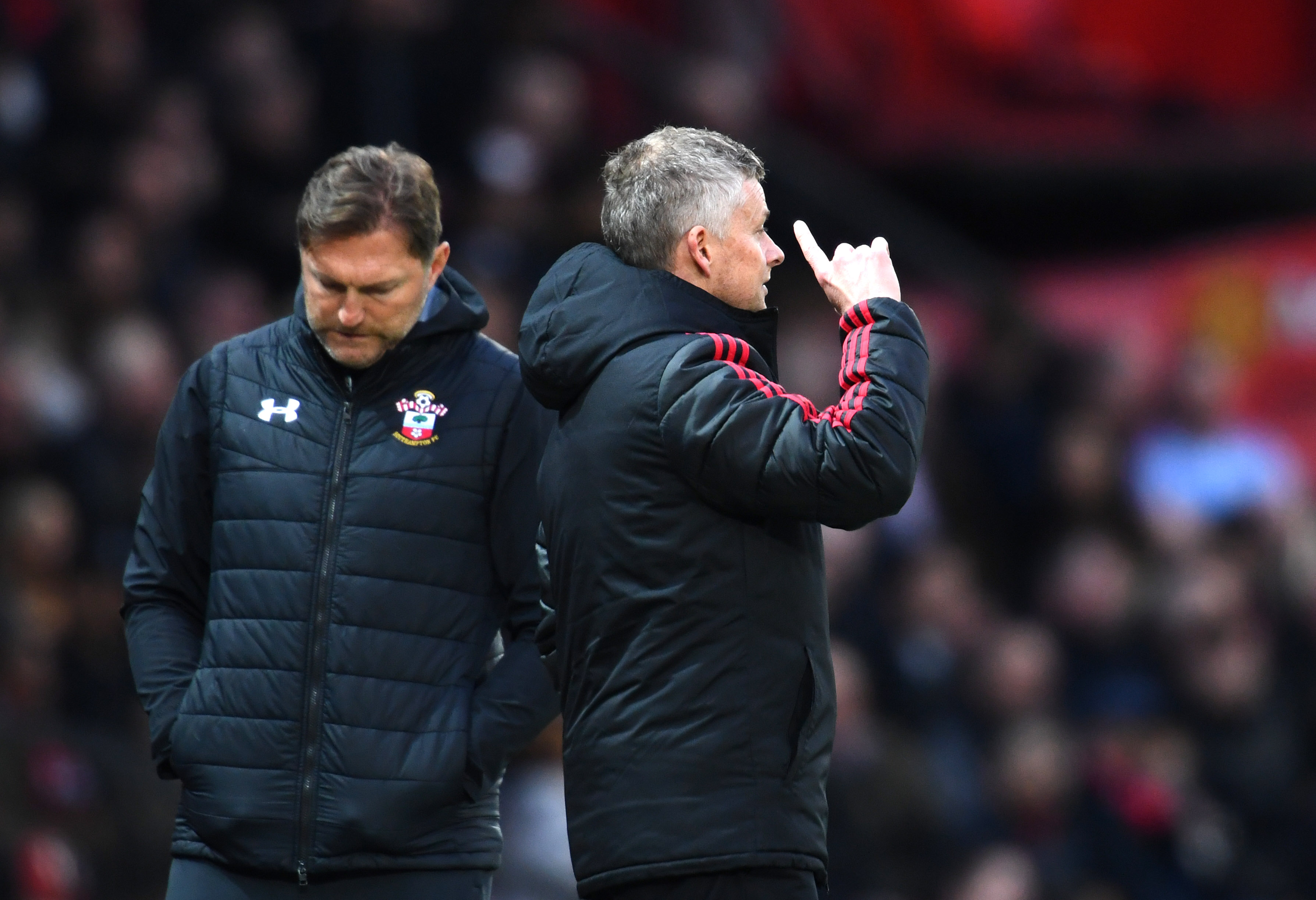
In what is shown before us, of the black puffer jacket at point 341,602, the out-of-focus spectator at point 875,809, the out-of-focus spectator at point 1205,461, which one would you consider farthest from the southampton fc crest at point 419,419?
the out-of-focus spectator at point 1205,461

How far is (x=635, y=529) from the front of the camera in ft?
8.91

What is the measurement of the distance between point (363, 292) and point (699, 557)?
80 centimetres

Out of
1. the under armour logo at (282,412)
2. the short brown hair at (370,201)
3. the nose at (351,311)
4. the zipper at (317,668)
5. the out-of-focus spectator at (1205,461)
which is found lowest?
the zipper at (317,668)

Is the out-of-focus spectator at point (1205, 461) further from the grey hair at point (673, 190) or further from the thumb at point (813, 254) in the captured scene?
the grey hair at point (673, 190)

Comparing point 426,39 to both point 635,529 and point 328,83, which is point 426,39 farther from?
point 635,529

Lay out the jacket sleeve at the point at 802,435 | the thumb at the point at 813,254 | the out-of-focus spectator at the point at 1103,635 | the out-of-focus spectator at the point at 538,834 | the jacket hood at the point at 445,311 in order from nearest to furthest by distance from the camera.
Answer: the jacket sleeve at the point at 802,435
the thumb at the point at 813,254
the jacket hood at the point at 445,311
the out-of-focus spectator at the point at 538,834
the out-of-focus spectator at the point at 1103,635

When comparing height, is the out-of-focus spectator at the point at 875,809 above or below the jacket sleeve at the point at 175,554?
below

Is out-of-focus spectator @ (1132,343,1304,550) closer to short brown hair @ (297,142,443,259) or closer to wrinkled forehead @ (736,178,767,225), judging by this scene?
short brown hair @ (297,142,443,259)

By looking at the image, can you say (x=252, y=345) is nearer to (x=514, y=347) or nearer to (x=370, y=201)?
(x=370, y=201)

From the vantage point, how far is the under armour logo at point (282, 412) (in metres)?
3.17

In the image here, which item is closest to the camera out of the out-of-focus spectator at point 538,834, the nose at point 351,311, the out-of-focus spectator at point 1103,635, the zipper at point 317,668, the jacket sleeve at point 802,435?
the jacket sleeve at point 802,435

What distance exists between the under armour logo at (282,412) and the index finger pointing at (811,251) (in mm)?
881

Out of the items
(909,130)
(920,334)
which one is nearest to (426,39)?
(909,130)

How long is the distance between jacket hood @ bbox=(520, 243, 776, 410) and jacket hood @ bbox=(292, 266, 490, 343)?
400 millimetres
